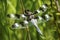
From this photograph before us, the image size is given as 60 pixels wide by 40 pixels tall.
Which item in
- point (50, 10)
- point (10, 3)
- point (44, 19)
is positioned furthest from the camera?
point (50, 10)

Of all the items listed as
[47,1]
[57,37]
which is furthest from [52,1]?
[57,37]

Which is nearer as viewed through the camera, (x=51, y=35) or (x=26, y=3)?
(x=26, y=3)

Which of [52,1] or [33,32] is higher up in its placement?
[52,1]

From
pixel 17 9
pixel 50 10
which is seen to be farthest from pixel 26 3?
pixel 50 10

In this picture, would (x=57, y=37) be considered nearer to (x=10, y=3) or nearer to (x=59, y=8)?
(x=59, y=8)

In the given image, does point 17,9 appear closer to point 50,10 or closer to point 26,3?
point 26,3

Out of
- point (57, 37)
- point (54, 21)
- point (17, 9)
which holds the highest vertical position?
point (17, 9)

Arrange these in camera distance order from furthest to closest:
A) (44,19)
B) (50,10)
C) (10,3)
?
1. (50,10)
2. (10,3)
3. (44,19)
